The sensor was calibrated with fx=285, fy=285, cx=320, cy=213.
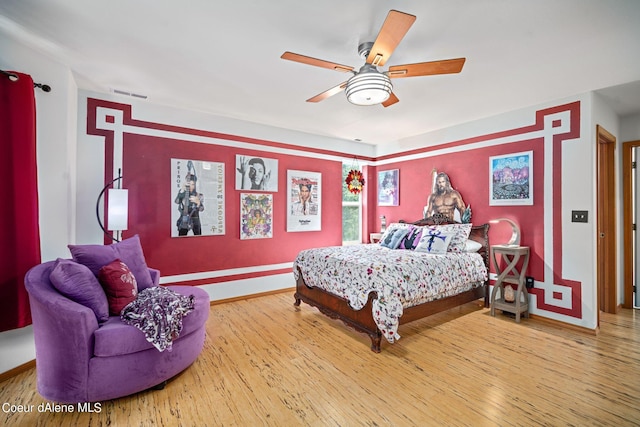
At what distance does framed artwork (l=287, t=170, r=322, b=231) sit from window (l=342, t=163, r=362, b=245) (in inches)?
29.5

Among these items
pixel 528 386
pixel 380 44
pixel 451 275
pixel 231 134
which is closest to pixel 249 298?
pixel 231 134

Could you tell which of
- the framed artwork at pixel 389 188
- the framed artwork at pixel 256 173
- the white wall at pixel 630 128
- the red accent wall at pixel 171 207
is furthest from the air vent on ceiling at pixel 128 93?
the white wall at pixel 630 128

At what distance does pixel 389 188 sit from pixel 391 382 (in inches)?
153

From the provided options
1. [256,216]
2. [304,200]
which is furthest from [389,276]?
[304,200]

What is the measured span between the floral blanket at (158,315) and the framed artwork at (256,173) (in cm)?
231

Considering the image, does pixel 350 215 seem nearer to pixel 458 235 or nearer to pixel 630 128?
pixel 458 235

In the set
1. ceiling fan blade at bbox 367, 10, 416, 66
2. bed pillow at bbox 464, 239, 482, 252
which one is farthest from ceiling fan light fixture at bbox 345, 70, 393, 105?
bed pillow at bbox 464, 239, 482, 252

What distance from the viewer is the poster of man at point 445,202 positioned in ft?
14.3

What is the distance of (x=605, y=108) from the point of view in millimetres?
3469

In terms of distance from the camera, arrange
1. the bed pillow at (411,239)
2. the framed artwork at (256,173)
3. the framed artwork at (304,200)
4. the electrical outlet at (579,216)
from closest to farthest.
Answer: the electrical outlet at (579,216)
the bed pillow at (411,239)
the framed artwork at (256,173)
the framed artwork at (304,200)

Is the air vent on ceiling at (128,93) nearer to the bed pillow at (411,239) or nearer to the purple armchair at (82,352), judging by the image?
the purple armchair at (82,352)

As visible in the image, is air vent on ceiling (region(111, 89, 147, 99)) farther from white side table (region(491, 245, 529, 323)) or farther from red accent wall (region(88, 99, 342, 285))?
white side table (region(491, 245, 529, 323))

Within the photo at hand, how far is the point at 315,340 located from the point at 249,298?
176 cm

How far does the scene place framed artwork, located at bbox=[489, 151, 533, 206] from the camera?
3648 mm
